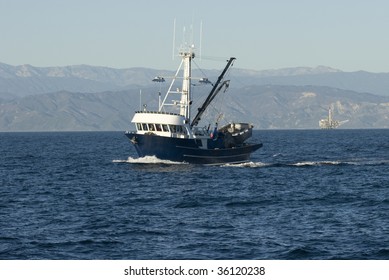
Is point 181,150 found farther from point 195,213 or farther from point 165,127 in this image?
point 195,213

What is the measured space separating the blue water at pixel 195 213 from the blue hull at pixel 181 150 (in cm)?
186

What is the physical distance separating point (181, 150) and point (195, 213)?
45984 millimetres

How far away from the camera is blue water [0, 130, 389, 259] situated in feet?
163

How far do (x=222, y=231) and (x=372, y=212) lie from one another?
15.2 meters

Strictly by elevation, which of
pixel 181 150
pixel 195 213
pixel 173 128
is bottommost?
pixel 195 213

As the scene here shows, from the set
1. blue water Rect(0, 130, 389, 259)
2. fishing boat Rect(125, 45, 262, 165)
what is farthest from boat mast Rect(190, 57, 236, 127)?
blue water Rect(0, 130, 389, 259)

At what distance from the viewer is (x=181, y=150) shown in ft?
367

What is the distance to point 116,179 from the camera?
326 feet

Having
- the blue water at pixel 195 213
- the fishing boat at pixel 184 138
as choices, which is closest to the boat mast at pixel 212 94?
the fishing boat at pixel 184 138

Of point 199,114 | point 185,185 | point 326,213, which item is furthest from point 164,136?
point 326,213

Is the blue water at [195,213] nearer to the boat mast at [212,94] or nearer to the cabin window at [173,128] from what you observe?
the cabin window at [173,128]

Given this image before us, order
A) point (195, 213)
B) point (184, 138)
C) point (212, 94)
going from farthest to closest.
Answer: point (212, 94), point (184, 138), point (195, 213)

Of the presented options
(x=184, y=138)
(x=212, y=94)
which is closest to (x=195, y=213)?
(x=184, y=138)
